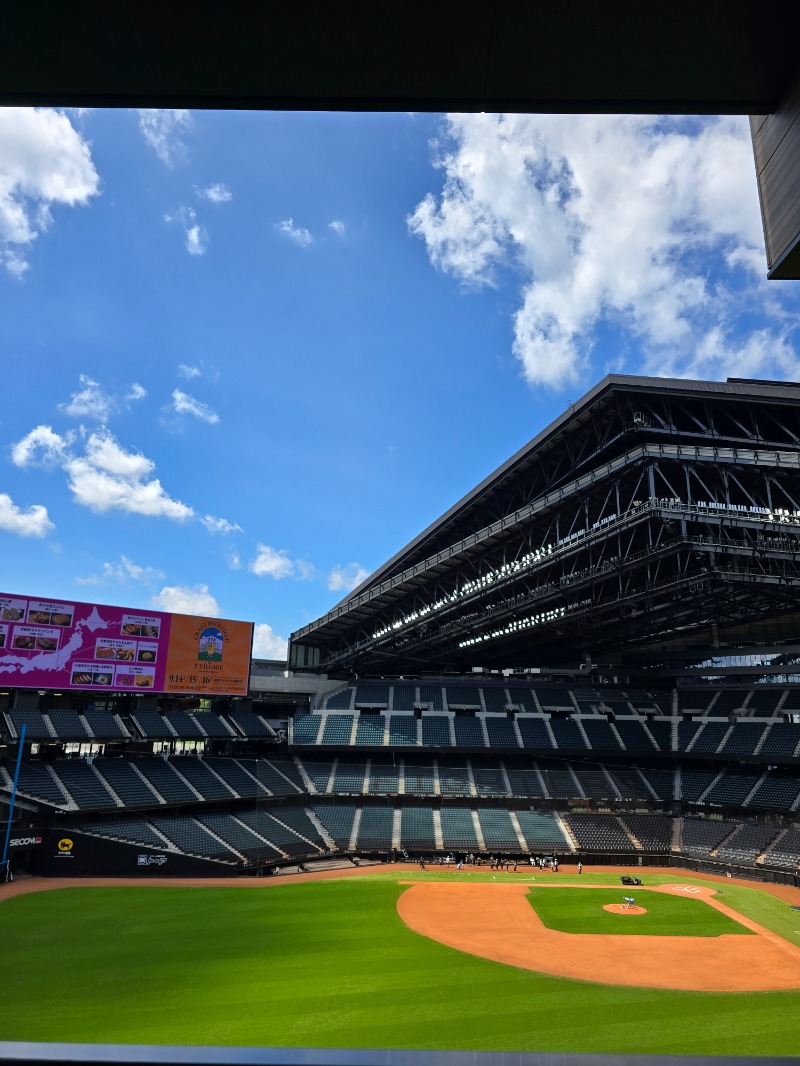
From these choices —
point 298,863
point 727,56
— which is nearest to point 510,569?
point 298,863

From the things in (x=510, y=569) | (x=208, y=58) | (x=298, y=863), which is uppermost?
(x=510, y=569)

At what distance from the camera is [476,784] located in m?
59.1

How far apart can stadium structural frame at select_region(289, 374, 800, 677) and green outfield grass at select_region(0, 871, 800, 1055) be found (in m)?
19.9

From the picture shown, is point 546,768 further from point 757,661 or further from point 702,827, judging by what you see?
point 757,661

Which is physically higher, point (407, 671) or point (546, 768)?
point (407, 671)

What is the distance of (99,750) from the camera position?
52031 millimetres

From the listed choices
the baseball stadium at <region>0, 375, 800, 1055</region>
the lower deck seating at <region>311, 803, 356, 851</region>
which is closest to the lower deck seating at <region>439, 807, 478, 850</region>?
the baseball stadium at <region>0, 375, 800, 1055</region>

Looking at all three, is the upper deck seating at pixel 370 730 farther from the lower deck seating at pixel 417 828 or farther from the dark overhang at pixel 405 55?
the dark overhang at pixel 405 55

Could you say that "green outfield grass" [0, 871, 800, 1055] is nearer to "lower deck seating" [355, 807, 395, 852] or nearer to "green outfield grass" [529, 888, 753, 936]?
"green outfield grass" [529, 888, 753, 936]

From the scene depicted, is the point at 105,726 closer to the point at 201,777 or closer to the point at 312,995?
the point at 201,777

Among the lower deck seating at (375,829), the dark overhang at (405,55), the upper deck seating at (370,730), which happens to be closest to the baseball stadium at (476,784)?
the lower deck seating at (375,829)

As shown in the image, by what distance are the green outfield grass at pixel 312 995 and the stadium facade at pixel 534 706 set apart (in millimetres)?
14647

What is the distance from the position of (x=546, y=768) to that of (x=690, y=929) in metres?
29.7

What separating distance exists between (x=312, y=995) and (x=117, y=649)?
34758mm
